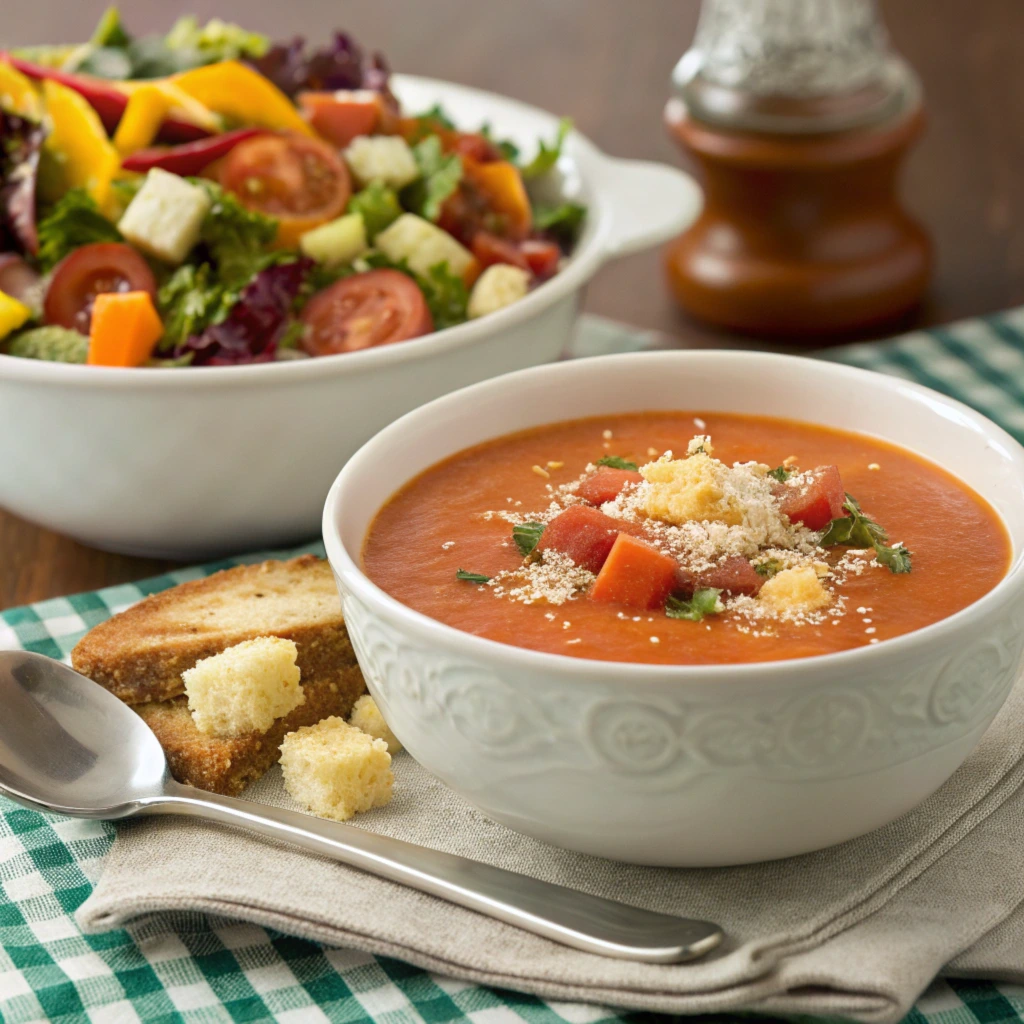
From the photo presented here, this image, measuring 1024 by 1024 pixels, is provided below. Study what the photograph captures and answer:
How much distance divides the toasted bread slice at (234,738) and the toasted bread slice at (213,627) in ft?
0.08

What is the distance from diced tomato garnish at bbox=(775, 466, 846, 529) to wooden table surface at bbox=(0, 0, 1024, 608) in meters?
2.32

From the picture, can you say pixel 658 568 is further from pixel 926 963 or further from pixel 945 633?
pixel 926 963

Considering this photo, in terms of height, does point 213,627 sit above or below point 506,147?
below

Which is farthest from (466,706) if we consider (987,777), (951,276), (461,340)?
(951,276)

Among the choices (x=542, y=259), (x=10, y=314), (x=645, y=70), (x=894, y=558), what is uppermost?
(x=894, y=558)

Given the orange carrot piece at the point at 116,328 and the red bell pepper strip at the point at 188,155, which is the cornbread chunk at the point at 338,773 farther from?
the red bell pepper strip at the point at 188,155

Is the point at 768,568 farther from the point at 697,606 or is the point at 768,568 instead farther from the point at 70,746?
the point at 70,746

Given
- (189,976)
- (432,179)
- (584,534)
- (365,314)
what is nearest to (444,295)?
(365,314)

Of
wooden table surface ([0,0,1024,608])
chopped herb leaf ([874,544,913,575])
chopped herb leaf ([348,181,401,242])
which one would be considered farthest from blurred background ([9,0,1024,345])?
chopped herb leaf ([874,544,913,575])

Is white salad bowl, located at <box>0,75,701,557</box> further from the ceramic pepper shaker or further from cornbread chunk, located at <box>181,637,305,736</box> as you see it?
the ceramic pepper shaker

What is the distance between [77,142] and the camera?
12.8 ft

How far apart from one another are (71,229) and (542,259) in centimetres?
121

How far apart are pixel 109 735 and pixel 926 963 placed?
4.70 ft

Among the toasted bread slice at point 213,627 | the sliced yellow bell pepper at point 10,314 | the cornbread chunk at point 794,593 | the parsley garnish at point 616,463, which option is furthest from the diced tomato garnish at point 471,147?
the cornbread chunk at point 794,593
